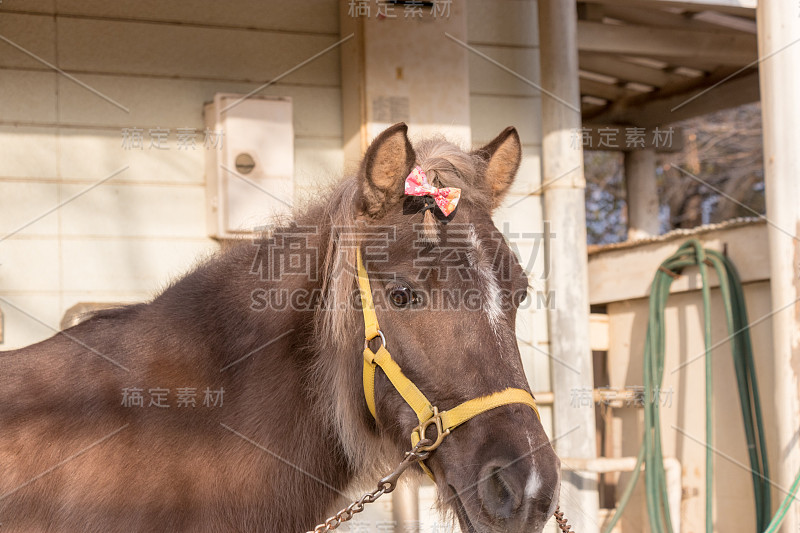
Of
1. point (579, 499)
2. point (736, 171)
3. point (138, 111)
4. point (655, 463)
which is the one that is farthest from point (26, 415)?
point (736, 171)

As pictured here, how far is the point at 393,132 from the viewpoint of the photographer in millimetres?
1977

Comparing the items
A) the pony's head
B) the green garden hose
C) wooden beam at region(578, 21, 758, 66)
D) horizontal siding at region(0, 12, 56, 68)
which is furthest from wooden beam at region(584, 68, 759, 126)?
horizontal siding at region(0, 12, 56, 68)

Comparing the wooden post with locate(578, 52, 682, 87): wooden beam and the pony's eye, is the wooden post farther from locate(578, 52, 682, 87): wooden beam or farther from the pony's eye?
the pony's eye

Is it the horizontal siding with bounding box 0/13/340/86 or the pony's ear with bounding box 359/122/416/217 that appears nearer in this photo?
the pony's ear with bounding box 359/122/416/217

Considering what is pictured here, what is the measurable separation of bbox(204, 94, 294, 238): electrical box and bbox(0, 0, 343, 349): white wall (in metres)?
0.11

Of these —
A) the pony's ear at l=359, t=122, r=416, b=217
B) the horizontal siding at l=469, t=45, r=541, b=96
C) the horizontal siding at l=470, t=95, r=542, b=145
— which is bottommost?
the pony's ear at l=359, t=122, r=416, b=217

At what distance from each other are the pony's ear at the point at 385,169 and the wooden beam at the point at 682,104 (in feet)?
14.9

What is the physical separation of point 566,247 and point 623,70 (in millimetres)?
2356

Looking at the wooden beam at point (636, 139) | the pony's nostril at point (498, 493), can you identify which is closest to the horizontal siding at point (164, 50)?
the pony's nostril at point (498, 493)

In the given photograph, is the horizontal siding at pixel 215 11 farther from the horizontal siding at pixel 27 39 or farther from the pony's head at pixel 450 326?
the pony's head at pixel 450 326

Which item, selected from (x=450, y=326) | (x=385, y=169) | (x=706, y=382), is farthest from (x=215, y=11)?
(x=706, y=382)

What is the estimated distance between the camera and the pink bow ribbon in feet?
6.49

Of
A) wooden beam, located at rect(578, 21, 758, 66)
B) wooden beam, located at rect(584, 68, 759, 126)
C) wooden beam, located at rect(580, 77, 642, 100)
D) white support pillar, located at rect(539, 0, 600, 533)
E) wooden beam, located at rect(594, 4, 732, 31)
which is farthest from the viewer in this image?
wooden beam, located at rect(580, 77, 642, 100)

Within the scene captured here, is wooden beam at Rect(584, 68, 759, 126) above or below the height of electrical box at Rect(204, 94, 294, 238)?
above
